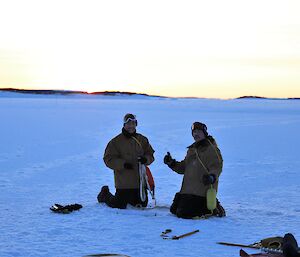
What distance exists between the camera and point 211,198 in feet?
22.4

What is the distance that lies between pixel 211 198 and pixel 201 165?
0.44 m

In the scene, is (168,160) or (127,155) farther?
(127,155)

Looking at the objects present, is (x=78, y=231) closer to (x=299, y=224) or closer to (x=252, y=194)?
(x=299, y=224)

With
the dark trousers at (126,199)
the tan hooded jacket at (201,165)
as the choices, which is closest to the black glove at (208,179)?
the tan hooded jacket at (201,165)

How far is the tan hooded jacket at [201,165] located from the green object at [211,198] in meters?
0.12

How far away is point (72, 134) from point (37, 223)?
1466cm

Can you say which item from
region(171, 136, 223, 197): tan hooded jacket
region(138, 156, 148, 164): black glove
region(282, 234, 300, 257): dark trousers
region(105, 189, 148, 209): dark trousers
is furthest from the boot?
region(282, 234, 300, 257): dark trousers

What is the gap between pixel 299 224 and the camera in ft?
22.1

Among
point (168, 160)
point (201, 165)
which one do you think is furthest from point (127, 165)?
point (201, 165)

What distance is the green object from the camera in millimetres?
6809

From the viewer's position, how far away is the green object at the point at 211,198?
6.81 metres

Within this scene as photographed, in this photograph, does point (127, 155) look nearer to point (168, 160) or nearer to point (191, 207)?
point (168, 160)

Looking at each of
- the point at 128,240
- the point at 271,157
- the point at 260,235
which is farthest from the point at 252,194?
the point at 271,157

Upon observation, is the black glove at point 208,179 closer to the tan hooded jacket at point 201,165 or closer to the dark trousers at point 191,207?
the tan hooded jacket at point 201,165
